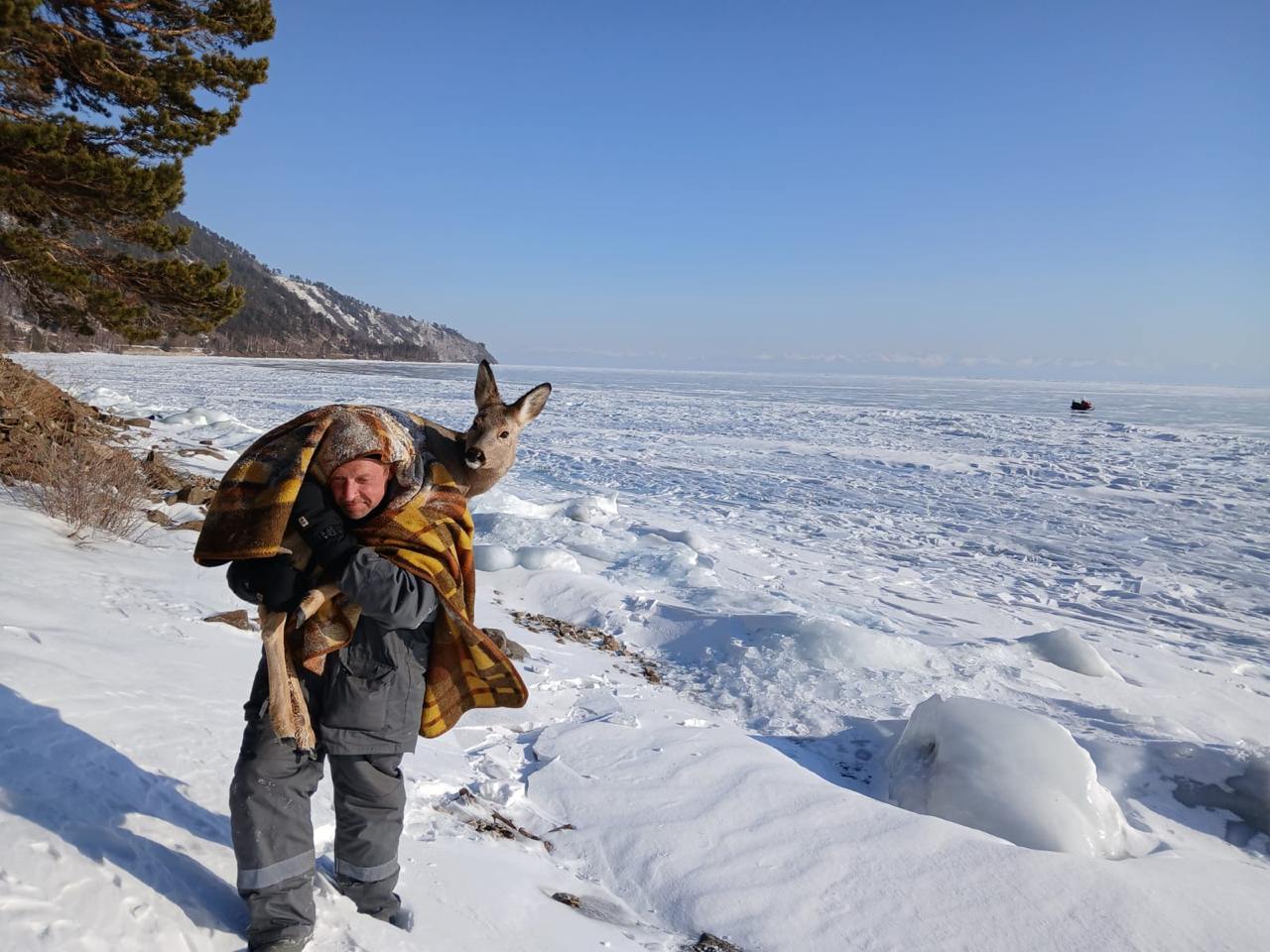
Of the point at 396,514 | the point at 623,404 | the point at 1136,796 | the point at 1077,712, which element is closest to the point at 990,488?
the point at 1077,712

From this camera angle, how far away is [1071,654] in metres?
6.27

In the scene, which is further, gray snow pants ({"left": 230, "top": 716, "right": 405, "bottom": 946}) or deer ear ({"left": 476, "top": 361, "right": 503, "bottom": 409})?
deer ear ({"left": 476, "top": 361, "right": 503, "bottom": 409})

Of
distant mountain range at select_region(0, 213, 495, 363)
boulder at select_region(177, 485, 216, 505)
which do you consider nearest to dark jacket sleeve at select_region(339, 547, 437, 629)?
boulder at select_region(177, 485, 216, 505)

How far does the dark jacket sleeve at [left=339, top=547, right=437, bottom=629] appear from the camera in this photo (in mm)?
1919

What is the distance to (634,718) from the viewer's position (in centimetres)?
445

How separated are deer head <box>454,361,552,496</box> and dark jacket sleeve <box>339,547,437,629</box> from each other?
0.54m

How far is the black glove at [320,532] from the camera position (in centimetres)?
194

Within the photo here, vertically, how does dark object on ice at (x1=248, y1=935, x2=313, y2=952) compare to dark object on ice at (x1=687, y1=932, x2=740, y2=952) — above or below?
above

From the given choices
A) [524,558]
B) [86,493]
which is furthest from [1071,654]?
[86,493]

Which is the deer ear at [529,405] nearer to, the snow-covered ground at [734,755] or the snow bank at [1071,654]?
the snow-covered ground at [734,755]

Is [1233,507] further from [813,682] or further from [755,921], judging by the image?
[755,921]

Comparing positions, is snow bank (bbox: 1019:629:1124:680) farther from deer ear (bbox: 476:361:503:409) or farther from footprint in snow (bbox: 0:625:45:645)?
footprint in snow (bbox: 0:625:45:645)

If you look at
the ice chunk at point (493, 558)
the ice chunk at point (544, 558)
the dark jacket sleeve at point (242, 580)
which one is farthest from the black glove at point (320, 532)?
the ice chunk at point (544, 558)

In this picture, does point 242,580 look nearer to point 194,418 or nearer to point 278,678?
point 278,678
